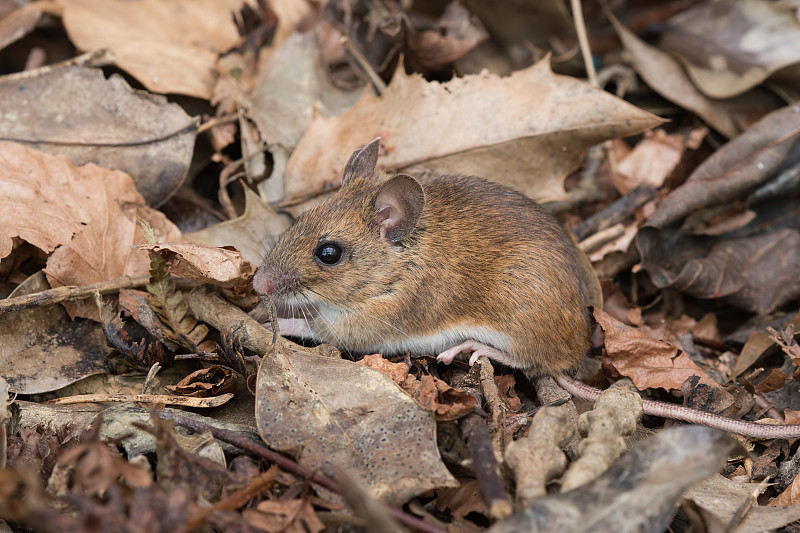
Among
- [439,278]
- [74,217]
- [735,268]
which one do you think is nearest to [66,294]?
[74,217]

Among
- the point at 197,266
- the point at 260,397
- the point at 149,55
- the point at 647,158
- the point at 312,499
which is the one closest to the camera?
the point at 312,499

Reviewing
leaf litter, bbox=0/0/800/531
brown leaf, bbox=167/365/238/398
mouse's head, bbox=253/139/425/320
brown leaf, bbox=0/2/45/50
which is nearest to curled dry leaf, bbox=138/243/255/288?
leaf litter, bbox=0/0/800/531

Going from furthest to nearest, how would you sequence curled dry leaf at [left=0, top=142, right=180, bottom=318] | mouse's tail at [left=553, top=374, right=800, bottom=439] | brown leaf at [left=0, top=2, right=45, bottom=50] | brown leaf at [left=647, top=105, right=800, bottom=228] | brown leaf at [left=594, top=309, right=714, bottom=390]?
brown leaf at [left=0, top=2, right=45, bottom=50] → brown leaf at [left=647, top=105, right=800, bottom=228] → brown leaf at [left=594, top=309, right=714, bottom=390] → curled dry leaf at [left=0, top=142, right=180, bottom=318] → mouse's tail at [left=553, top=374, right=800, bottom=439]

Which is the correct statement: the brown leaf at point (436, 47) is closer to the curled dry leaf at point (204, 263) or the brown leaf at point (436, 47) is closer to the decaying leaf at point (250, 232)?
the decaying leaf at point (250, 232)

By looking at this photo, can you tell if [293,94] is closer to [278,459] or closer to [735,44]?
[278,459]

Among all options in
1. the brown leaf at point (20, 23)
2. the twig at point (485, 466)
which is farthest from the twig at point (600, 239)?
the brown leaf at point (20, 23)

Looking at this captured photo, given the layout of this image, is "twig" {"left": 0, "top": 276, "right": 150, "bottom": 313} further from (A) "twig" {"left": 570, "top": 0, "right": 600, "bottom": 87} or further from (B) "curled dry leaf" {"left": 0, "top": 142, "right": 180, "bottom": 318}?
(A) "twig" {"left": 570, "top": 0, "right": 600, "bottom": 87}

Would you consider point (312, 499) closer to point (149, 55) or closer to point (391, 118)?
point (391, 118)

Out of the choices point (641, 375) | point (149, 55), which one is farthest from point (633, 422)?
point (149, 55)
